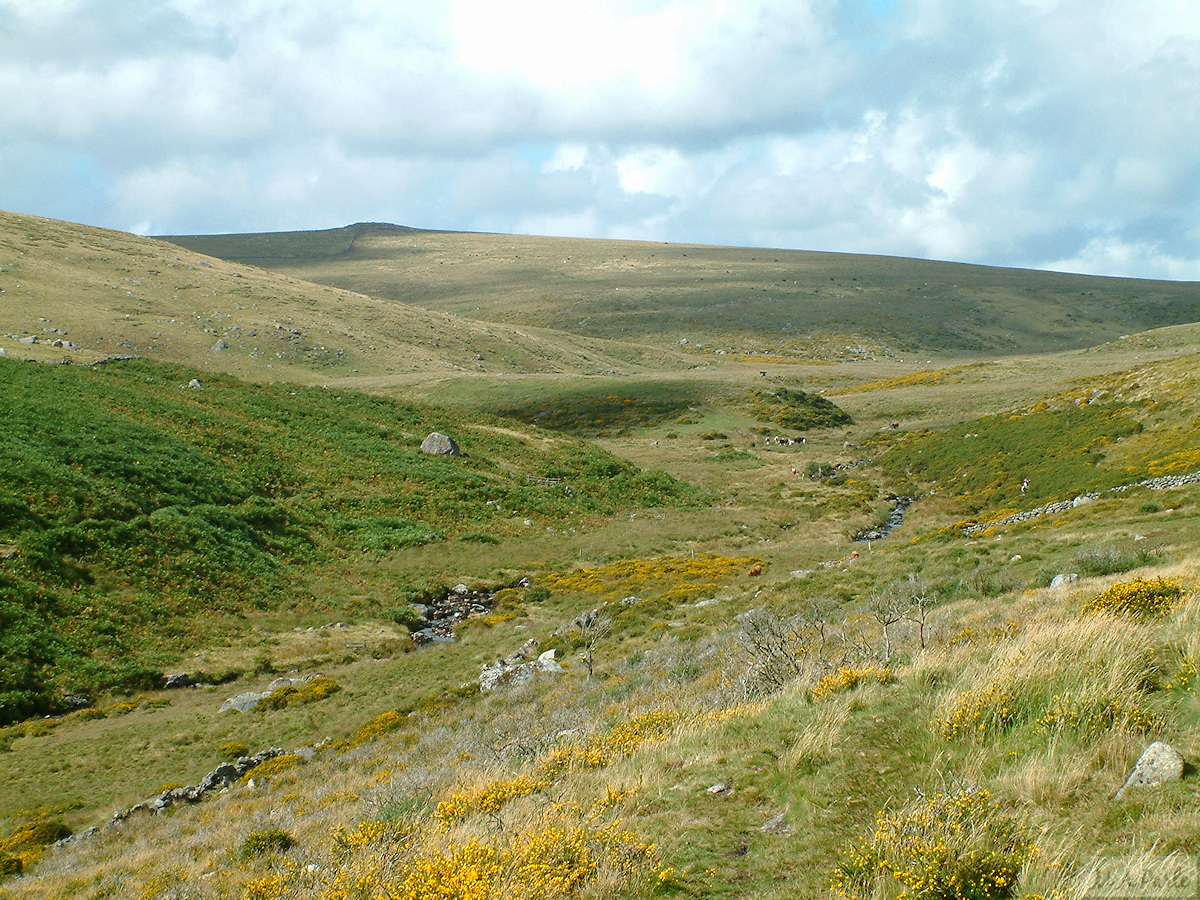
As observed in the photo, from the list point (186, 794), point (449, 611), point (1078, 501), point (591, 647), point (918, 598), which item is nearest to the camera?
point (186, 794)

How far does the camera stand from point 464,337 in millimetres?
93438

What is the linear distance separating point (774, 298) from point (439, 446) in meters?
120

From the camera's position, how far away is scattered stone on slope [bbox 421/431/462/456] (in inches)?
1684

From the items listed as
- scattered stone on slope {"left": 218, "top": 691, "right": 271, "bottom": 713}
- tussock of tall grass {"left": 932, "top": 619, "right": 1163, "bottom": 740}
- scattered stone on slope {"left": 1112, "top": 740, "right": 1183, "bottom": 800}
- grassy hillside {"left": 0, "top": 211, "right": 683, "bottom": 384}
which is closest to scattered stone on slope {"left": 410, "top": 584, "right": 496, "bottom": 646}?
scattered stone on slope {"left": 218, "top": 691, "right": 271, "bottom": 713}

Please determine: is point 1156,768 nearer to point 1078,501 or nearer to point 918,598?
point 918,598

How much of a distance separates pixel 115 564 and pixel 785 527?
29.3 metres

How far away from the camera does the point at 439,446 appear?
4300 cm

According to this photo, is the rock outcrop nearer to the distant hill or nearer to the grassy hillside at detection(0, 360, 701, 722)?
the grassy hillside at detection(0, 360, 701, 722)

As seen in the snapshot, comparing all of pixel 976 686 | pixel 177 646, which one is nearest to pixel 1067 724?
pixel 976 686

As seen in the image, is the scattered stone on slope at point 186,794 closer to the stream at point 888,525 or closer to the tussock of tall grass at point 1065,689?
the tussock of tall grass at point 1065,689

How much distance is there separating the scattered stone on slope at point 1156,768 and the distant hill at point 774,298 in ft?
388

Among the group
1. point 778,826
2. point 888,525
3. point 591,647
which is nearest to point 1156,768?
point 778,826

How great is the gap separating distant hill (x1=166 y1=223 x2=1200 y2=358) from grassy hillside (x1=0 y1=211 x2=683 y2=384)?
3249 centimetres

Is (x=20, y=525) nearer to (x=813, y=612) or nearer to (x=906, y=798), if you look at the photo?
(x=813, y=612)
